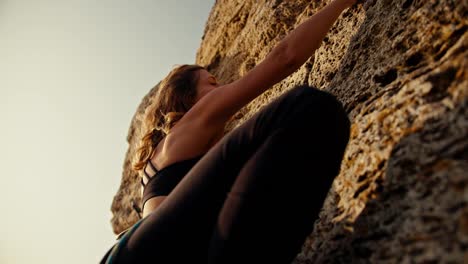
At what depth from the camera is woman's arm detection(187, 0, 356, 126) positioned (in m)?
1.52

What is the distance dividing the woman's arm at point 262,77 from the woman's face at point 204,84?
56 centimetres

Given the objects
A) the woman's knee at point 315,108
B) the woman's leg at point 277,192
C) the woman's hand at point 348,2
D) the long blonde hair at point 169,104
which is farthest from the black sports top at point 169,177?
the woman's hand at point 348,2

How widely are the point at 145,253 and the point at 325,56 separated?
76.2 inches

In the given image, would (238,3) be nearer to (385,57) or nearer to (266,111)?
(385,57)

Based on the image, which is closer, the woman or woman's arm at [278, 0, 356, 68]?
the woman

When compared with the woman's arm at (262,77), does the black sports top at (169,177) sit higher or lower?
lower

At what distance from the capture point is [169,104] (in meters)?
2.17

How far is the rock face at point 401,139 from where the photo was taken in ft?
2.88

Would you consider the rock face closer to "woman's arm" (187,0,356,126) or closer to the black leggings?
the black leggings

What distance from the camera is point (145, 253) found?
1009mm

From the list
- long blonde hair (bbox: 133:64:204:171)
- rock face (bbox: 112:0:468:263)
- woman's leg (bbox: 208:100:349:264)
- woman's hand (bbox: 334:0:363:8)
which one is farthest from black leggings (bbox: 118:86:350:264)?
woman's hand (bbox: 334:0:363:8)


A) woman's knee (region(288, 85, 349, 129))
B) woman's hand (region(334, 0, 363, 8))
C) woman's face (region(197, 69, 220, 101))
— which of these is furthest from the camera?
woman's face (region(197, 69, 220, 101))

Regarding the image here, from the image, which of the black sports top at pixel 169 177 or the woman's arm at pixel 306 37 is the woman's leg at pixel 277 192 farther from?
the woman's arm at pixel 306 37

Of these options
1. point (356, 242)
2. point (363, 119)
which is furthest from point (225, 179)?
point (363, 119)
